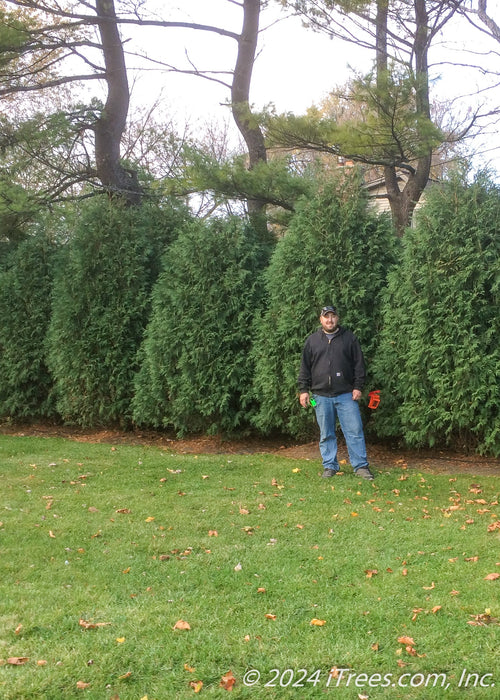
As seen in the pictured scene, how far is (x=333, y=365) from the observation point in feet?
21.3

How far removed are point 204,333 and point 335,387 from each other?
249 cm

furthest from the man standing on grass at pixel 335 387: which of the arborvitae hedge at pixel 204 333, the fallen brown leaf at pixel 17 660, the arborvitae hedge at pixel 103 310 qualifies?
the fallen brown leaf at pixel 17 660

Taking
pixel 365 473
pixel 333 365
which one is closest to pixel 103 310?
pixel 333 365

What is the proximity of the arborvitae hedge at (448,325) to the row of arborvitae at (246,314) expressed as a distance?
2 centimetres

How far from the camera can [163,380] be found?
8.64 meters

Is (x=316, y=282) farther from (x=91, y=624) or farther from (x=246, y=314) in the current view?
(x=91, y=624)

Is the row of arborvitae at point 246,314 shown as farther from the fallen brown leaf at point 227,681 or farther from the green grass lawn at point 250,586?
the fallen brown leaf at point 227,681

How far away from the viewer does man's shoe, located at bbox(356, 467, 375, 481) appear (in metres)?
6.27

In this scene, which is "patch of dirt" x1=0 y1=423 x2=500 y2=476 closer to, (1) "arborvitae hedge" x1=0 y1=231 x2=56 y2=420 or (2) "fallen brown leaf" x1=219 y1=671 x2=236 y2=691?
(1) "arborvitae hedge" x1=0 y1=231 x2=56 y2=420

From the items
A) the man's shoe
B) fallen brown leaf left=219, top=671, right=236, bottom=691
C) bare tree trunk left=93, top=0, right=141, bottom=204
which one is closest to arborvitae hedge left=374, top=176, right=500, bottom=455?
the man's shoe

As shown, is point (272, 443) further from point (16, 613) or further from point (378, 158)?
point (16, 613)

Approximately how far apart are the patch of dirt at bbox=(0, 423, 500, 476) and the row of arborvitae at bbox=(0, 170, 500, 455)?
0.20 m

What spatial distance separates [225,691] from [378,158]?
7503 mm

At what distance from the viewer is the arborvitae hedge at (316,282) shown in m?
7.43
